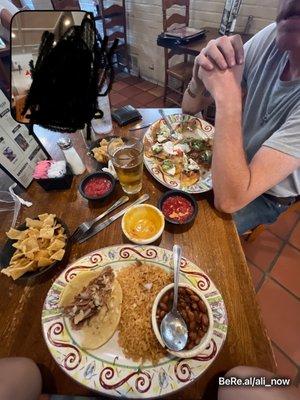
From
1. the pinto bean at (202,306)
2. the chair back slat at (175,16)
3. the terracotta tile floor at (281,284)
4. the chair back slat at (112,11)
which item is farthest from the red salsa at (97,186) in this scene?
the chair back slat at (112,11)

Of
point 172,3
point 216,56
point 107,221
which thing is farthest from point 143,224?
point 172,3

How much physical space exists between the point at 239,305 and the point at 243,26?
3.20 m

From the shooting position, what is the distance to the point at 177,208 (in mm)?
929

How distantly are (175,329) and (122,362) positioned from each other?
16 cm

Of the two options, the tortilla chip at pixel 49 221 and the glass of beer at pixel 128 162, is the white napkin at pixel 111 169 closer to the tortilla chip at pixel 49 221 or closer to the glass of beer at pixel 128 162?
the glass of beer at pixel 128 162

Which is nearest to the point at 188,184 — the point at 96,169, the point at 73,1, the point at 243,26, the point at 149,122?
the point at 96,169

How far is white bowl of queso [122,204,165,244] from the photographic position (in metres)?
0.82

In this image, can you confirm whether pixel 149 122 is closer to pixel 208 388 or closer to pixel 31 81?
pixel 31 81

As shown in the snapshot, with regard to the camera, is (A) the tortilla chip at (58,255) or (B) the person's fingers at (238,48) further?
(B) the person's fingers at (238,48)

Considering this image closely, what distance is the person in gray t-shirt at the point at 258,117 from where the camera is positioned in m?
0.86

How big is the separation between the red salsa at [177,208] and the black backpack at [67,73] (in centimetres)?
46

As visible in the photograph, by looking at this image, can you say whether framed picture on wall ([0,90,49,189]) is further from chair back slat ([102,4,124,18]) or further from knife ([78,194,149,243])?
chair back slat ([102,4,124,18])

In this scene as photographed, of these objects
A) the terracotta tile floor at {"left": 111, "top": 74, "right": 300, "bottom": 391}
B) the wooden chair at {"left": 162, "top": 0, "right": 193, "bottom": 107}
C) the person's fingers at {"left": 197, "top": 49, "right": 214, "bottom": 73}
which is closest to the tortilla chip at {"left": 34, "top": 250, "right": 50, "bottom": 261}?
the person's fingers at {"left": 197, "top": 49, "right": 214, "bottom": 73}

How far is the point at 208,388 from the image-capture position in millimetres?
588
